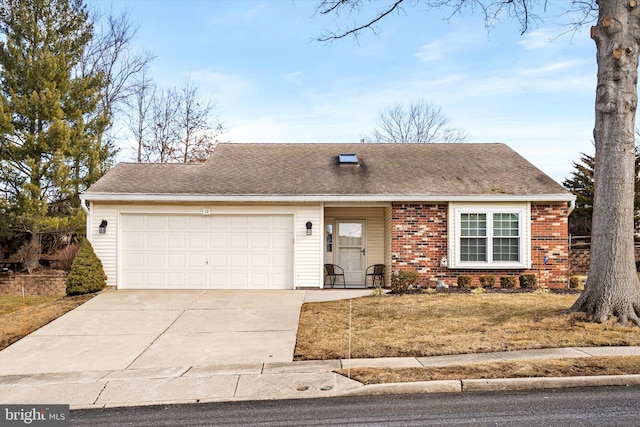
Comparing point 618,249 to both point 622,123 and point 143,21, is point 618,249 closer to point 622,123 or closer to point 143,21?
point 622,123

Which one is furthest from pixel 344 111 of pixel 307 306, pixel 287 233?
pixel 307 306

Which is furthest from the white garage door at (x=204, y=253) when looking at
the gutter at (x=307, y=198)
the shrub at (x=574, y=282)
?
the shrub at (x=574, y=282)

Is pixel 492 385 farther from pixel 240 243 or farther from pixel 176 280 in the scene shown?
pixel 176 280

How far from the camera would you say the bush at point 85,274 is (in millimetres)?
13250

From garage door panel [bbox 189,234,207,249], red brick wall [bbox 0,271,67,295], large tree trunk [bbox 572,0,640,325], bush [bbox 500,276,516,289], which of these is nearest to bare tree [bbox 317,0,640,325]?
large tree trunk [bbox 572,0,640,325]

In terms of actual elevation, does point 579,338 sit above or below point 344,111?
below

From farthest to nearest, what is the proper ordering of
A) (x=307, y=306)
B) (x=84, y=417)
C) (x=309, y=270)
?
(x=309, y=270) < (x=307, y=306) < (x=84, y=417)

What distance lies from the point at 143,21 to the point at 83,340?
70.9 ft

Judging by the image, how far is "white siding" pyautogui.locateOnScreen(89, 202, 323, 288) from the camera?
46.3 ft

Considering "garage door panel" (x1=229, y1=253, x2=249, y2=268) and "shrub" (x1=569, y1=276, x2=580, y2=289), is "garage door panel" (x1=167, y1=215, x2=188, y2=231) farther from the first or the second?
"shrub" (x1=569, y1=276, x2=580, y2=289)

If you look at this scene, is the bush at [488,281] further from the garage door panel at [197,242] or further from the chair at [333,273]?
the garage door panel at [197,242]

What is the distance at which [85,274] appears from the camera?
13.3m

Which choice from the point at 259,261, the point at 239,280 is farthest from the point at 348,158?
the point at 239,280

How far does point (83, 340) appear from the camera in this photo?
930cm
